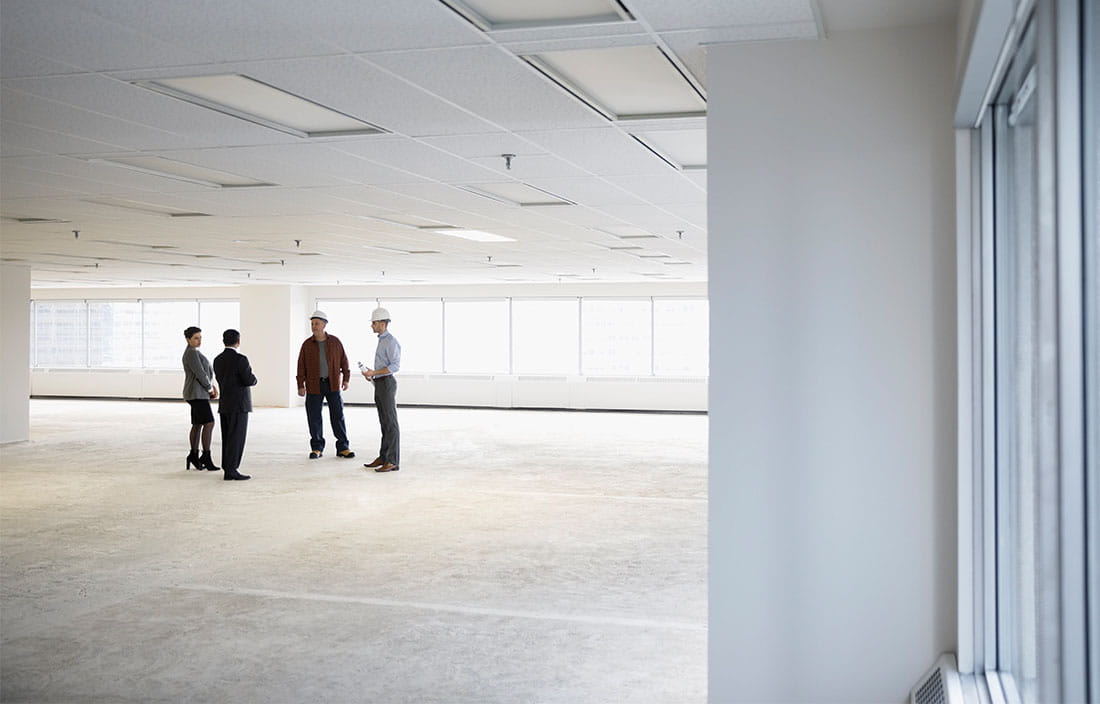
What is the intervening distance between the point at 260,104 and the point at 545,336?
14806mm

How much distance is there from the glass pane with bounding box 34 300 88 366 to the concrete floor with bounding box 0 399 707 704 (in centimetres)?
1206

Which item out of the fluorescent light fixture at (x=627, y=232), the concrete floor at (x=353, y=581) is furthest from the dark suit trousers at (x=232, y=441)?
the fluorescent light fixture at (x=627, y=232)

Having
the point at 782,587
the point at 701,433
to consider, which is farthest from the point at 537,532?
the point at 701,433

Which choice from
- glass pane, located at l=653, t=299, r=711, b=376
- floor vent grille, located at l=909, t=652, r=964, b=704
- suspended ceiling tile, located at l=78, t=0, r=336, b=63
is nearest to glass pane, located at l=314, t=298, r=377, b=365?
glass pane, located at l=653, t=299, r=711, b=376

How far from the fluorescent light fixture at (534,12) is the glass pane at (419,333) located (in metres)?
16.5

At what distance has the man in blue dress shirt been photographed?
9.62 m

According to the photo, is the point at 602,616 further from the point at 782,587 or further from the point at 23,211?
the point at 23,211

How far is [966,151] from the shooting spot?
3039 mm

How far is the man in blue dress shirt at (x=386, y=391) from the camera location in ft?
31.6

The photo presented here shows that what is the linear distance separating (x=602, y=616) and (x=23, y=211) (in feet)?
18.9

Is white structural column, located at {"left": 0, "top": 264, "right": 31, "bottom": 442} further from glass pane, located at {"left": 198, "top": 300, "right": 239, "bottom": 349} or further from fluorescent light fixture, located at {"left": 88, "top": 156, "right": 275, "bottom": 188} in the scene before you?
glass pane, located at {"left": 198, "top": 300, "right": 239, "bottom": 349}

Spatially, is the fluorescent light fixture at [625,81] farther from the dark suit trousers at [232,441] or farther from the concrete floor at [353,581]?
the dark suit trousers at [232,441]

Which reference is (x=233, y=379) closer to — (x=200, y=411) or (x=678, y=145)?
(x=200, y=411)

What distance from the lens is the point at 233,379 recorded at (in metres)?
9.20
